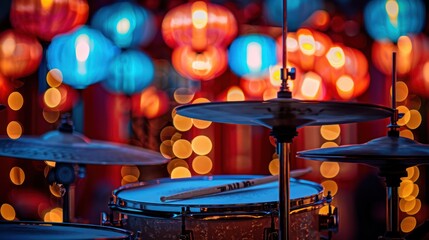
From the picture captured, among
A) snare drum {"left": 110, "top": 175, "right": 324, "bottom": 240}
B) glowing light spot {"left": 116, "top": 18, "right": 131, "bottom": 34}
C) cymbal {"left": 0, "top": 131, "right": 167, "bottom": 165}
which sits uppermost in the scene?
glowing light spot {"left": 116, "top": 18, "right": 131, "bottom": 34}

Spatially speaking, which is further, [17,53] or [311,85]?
[311,85]

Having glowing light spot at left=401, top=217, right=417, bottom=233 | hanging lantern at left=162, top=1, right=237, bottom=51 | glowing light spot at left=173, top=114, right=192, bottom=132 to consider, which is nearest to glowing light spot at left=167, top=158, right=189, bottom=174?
glowing light spot at left=173, top=114, right=192, bottom=132

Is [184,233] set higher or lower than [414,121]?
lower

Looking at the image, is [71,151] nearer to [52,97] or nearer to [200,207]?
[200,207]

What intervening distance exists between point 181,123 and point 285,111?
5052 millimetres

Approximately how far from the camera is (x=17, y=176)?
5.96 m

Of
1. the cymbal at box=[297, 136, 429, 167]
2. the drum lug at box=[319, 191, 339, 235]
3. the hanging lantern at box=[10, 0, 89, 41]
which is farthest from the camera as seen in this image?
the hanging lantern at box=[10, 0, 89, 41]

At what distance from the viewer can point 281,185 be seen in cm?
127

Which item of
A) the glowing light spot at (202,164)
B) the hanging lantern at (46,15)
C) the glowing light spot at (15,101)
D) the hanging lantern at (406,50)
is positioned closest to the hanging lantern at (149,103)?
the glowing light spot at (202,164)

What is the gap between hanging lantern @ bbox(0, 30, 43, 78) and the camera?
13.0ft

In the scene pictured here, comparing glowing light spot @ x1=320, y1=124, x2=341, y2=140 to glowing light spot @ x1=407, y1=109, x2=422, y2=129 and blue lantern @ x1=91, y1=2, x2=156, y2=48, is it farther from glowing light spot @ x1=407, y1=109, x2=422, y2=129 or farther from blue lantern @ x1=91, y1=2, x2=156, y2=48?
blue lantern @ x1=91, y1=2, x2=156, y2=48

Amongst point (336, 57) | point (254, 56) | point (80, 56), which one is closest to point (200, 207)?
point (80, 56)

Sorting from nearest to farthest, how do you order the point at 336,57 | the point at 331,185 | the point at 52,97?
the point at 336,57 → the point at 52,97 → the point at 331,185

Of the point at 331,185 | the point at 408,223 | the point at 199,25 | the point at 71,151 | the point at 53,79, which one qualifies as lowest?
the point at 408,223
